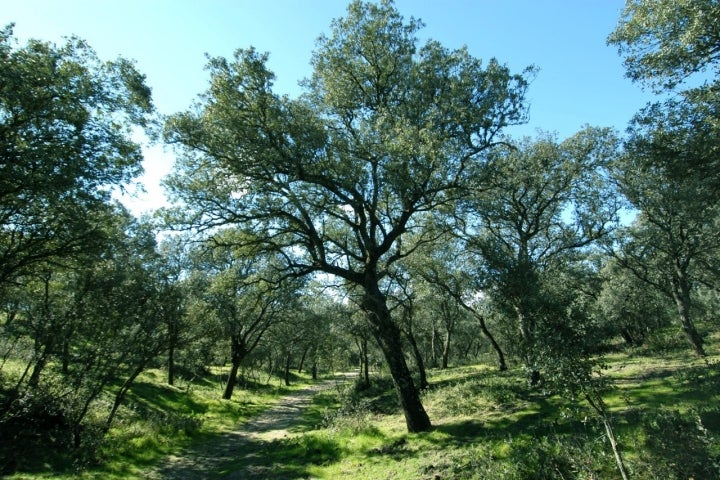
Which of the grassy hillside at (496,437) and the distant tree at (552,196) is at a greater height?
the distant tree at (552,196)

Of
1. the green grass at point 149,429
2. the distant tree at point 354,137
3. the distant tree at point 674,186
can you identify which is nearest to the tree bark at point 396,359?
the distant tree at point 354,137

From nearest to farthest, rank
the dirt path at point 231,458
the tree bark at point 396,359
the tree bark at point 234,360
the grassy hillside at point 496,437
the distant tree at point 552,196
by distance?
the grassy hillside at point 496,437 < the dirt path at point 231,458 < the tree bark at point 396,359 < the distant tree at point 552,196 < the tree bark at point 234,360

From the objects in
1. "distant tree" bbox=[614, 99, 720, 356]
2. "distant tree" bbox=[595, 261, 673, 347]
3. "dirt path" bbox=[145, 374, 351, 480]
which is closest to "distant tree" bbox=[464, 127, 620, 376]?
"distant tree" bbox=[614, 99, 720, 356]

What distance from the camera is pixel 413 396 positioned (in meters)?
13.6

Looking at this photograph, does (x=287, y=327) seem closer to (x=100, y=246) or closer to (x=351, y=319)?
(x=351, y=319)

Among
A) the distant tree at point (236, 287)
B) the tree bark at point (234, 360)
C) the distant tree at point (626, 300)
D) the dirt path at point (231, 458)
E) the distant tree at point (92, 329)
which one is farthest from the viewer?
the distant tree at point (626, 300)

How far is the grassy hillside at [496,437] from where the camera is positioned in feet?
24.7

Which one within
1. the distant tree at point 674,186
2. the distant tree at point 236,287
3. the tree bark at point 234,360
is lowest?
the tree bark at point 234,360

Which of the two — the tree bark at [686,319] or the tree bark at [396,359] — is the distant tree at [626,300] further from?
the tree bark at [396,359]

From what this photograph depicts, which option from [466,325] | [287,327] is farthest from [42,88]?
[466,325]

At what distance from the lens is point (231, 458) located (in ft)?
46.7

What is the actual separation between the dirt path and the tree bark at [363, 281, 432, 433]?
484 cm

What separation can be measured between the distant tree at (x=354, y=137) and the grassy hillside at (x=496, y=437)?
241cm

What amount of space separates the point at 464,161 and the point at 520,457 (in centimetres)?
905
